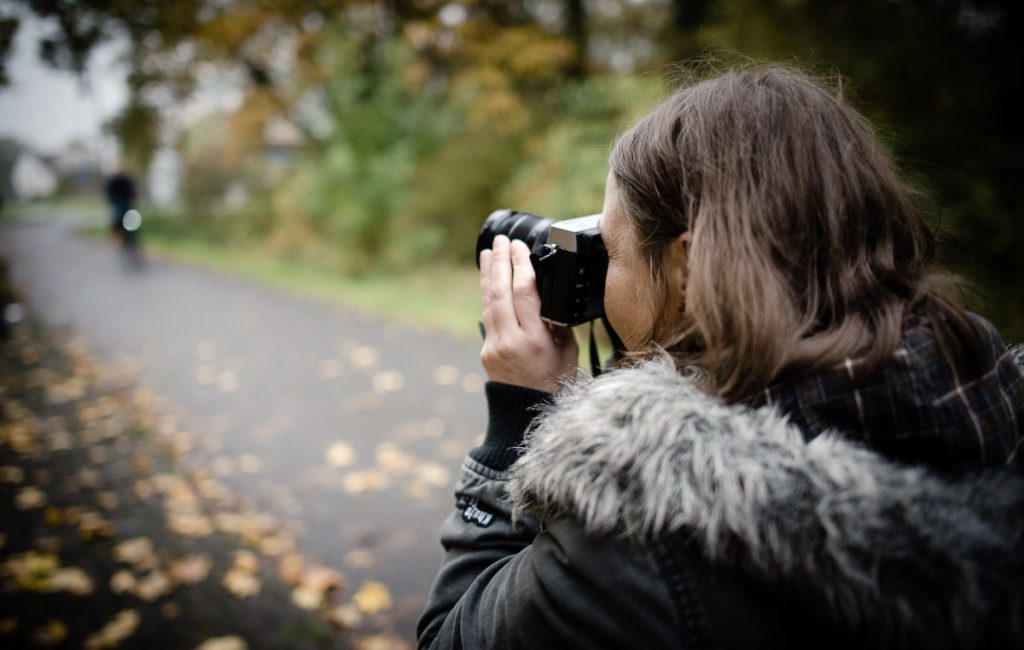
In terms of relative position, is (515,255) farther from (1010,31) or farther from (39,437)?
(1010,31)

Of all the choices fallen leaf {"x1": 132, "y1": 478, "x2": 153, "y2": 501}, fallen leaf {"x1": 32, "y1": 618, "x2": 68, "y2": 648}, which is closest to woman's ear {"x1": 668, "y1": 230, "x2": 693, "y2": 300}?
fallen leaf {"x1": 32, "y1": 618, "x2": 68, "y2": 648}

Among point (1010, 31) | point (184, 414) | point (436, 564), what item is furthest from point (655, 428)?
point (1010, 31)

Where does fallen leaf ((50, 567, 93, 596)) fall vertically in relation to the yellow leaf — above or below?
above

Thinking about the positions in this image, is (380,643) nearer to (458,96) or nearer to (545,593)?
(545,593)

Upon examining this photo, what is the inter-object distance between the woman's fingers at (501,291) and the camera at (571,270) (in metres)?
0.06

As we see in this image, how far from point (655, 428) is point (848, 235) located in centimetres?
41

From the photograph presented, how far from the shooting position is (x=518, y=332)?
47.6 inches

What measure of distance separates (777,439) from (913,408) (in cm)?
17

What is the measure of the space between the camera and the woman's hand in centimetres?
3

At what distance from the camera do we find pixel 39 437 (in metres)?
3.56

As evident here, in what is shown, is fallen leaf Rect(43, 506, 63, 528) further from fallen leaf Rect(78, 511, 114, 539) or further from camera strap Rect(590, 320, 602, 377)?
camera strap Rect(590, 320, 602, 377)

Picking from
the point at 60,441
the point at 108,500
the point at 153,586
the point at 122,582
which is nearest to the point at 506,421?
the point at 153,586

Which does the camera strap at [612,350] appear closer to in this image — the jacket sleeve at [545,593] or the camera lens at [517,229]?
the camera lens at [517,229]

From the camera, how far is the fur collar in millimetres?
640
